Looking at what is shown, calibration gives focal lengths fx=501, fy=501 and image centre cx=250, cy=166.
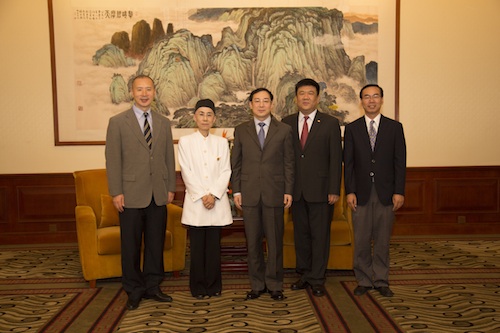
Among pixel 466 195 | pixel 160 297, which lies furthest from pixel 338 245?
pixel 466 195

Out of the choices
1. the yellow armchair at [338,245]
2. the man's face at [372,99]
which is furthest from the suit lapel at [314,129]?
the yellow armchair at [338,245]

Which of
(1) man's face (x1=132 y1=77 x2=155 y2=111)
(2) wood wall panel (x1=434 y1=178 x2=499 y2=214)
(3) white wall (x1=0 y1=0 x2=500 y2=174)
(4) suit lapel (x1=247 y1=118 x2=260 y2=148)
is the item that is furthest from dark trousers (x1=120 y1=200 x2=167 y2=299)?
(2) wood wall panel (x1=434 y1=178 x2=499 y2=214)

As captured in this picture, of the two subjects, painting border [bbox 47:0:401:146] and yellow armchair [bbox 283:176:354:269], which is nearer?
yellow armchair [bbox 283:176:354:269]

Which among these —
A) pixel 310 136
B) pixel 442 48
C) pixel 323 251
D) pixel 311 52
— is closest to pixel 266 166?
pixel 310 136

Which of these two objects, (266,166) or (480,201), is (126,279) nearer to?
(266,166)

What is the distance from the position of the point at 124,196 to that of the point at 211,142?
79 centimetres

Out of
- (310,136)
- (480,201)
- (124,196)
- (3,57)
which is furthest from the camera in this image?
(480,201)

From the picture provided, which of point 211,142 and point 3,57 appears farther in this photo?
point 3,57

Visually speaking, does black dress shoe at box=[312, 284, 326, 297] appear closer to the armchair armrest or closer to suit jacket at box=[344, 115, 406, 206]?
suit jacket at box=[344, 115, 406, 206]

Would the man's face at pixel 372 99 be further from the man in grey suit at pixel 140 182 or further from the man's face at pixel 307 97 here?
the man in grey suit at pixel 140 182

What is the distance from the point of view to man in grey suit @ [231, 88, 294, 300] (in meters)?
3.92

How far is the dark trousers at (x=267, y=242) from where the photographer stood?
3.96m

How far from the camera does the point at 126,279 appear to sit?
3906 mm

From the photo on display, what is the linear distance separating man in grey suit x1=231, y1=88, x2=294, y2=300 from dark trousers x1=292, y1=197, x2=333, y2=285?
0.89ft
